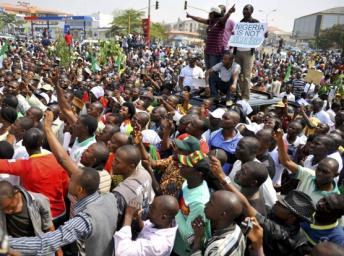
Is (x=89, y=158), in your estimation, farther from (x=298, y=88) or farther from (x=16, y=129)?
(x=298, y=88)

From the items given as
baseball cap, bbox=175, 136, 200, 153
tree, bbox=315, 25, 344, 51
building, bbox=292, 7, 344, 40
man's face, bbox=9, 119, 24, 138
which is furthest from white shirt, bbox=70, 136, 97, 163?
building, bbox=292, 7, 344, 40

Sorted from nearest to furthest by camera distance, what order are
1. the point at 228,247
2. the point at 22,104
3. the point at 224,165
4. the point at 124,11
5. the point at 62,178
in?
the point at 228,247 → the point at 62,178 → the point at 224,165 → the point at 22,104 → the point at 124,11

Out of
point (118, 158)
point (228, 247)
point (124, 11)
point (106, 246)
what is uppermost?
point (124, 11)

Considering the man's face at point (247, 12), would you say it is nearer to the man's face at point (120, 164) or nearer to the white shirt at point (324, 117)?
the white shirt at point (324, 117)

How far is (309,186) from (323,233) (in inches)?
32.6

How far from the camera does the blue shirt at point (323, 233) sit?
8.16 feet

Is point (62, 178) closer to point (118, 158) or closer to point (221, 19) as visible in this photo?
point (118, 158)

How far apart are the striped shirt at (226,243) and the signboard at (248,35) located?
16.7ft

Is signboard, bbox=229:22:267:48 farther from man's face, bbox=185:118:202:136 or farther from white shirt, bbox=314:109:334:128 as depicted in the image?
man's face, bbox=185:118:202:136

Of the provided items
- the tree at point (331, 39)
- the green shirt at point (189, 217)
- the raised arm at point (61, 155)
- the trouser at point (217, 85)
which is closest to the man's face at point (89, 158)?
the raised arm at point (61, 155)

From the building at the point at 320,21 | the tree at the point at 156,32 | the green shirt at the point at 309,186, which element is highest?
the building at the point at 320,21

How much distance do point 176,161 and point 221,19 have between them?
180 inches

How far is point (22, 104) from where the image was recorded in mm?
6109

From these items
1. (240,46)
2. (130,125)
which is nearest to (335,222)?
(130,125)
